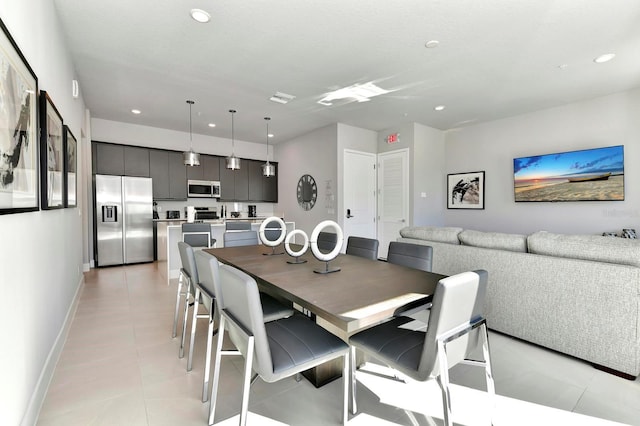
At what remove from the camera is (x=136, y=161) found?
562 centimetres

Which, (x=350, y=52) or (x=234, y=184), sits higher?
(x=350, y=52)

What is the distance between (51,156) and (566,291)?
12.5 feet

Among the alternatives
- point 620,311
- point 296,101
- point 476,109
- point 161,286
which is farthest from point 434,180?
point 161,286

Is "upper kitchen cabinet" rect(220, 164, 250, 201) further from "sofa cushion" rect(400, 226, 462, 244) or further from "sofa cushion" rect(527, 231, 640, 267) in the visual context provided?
"sofa cushion" rect(527, 231, 640, 267)

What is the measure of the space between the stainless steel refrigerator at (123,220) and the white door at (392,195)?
4.56 m

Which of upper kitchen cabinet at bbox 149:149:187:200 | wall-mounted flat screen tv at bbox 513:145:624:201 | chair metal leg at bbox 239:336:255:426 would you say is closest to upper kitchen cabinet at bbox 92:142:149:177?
upper kitchen cabinet at bbox 149:149:187:200

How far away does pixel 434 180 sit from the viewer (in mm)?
5898

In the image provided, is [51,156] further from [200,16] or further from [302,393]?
[302,393]

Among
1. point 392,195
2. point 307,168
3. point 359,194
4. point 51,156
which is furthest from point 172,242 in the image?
point 392,195

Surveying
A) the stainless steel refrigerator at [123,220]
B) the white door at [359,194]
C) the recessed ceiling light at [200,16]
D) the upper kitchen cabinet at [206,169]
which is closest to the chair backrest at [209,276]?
the recessed ceiling light at [200,16]

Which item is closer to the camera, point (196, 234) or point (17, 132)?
point (17, 132)

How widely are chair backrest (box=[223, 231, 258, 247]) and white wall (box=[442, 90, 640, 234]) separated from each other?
4.35m

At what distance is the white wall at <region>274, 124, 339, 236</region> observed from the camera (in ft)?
18.2

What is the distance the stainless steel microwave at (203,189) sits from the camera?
618cm
